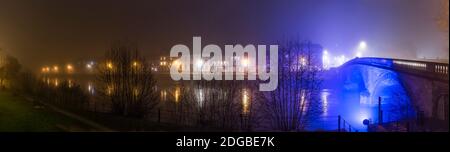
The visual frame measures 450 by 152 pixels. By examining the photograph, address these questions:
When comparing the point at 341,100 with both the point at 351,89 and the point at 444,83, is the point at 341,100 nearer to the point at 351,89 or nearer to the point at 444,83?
the point at 351,89

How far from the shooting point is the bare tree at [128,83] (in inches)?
744

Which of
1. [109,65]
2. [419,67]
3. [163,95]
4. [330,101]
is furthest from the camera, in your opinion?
[330,101]

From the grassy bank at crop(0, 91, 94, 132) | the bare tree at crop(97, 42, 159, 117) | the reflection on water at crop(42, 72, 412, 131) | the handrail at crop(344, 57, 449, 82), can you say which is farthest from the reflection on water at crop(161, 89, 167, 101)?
the handrail at crop(344, 57, 449, 82)

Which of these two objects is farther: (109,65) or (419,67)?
(419,67)

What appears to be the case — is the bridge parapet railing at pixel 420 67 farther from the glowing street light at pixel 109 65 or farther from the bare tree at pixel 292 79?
the glowing street light at pixel 109 65

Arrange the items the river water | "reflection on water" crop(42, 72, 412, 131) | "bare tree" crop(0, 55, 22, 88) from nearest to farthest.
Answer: "reflection on water" crop(42, 72, 412, 131) < the river water < "bare tree" crop(0, 55, 22, 88)

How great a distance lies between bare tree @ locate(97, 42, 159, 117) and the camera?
744 inches

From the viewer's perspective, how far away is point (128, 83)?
63.3ft

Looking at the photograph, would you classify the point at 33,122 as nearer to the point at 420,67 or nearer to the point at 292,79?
the point at 292,79

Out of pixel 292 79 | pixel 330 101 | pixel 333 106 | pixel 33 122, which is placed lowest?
pixel 333 106

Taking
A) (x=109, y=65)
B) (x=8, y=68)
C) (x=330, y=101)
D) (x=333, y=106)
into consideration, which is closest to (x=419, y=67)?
(x=333, y=106)

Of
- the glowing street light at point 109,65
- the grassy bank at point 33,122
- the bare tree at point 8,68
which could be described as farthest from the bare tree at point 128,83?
the bare tree at point 8,68

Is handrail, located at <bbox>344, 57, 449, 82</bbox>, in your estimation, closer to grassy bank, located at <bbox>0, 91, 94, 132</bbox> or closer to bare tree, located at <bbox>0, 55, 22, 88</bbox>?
grassy bank, located at <bbox>0, 91, 94, 132</bbox>
